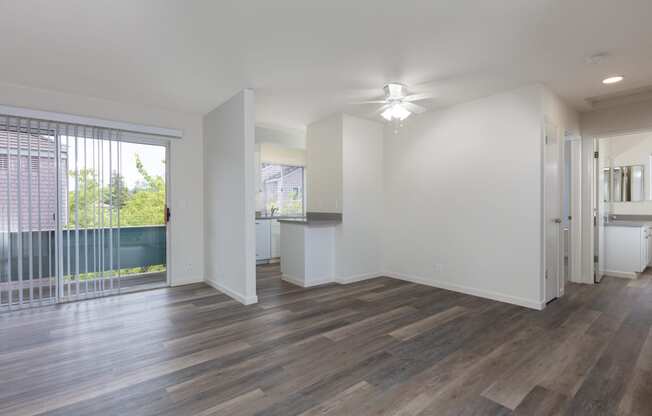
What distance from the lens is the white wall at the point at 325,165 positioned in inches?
195

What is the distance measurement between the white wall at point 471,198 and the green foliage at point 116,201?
11.8 ft

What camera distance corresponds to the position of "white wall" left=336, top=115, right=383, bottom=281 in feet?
16.2

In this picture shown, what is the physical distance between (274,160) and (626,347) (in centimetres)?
634

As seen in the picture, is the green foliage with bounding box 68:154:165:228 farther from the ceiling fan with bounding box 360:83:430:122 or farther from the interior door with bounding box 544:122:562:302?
the interior door with bounding box 544:122:562:302

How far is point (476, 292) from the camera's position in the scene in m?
4.18

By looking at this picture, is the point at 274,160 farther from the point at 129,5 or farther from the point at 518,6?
the point at 518,6

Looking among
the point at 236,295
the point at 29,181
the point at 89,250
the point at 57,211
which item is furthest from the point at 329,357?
the point at 29,181

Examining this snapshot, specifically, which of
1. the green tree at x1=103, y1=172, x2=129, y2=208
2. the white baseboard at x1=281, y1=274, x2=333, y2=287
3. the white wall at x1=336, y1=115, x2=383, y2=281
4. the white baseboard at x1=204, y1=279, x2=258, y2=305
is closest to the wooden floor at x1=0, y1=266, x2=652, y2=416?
the white baseboard at x1=204, y1=279, x2=258, y2=305

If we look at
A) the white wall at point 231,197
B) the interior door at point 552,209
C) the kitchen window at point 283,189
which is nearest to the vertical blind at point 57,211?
the white wall at point 231,197

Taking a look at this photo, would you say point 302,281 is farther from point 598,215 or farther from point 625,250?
point 625,250

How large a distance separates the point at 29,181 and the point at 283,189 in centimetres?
460

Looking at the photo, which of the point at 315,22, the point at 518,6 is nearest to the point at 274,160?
the point at 315,22

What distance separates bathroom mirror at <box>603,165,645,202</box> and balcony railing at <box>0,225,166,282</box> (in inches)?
310

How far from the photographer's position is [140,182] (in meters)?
4.56
